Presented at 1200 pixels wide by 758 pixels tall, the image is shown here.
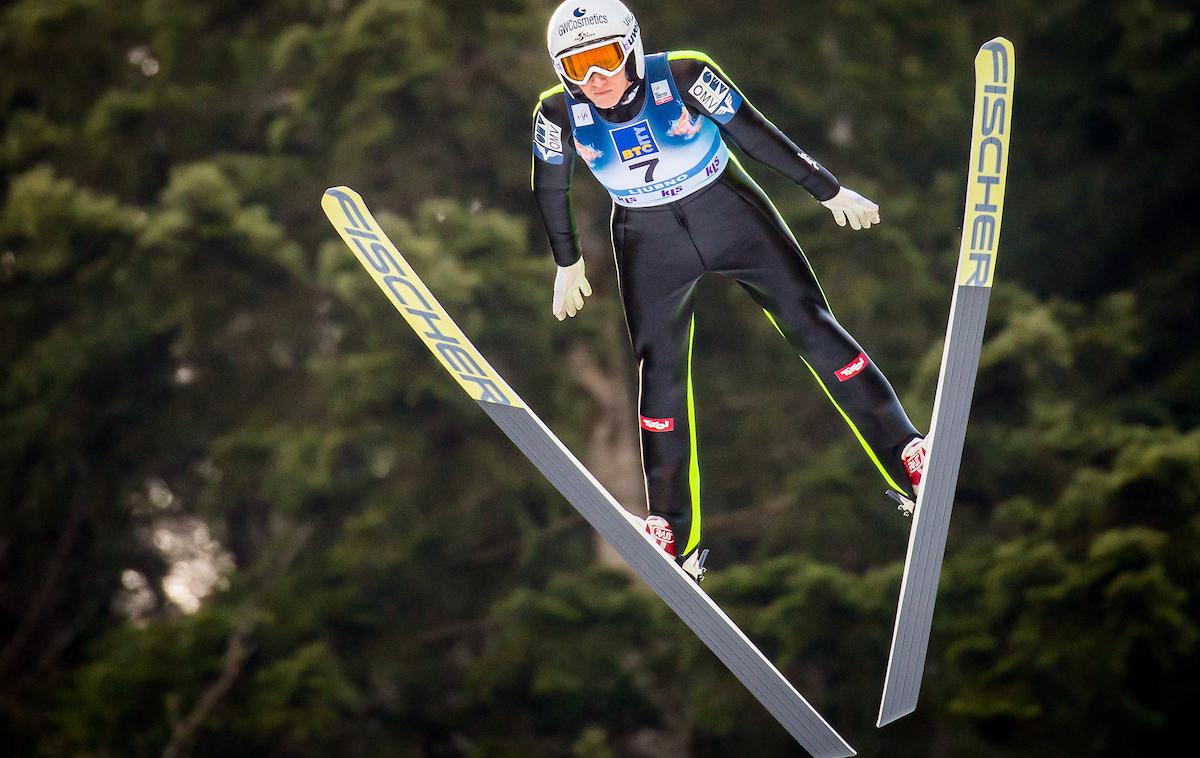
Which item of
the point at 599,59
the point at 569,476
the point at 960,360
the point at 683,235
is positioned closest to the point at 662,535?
the point at 569,476

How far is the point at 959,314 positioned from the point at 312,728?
781 cm

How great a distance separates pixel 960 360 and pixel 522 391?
7283 millimetres

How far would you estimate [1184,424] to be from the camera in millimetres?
12469

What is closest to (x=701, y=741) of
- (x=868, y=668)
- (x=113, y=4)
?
(x=868, y=668)

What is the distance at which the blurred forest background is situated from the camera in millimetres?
11383

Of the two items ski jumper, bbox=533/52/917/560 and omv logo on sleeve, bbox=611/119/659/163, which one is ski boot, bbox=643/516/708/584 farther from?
omv logo on sleeve, bbox=611/119/659/163

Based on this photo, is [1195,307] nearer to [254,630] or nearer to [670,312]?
[254,630]

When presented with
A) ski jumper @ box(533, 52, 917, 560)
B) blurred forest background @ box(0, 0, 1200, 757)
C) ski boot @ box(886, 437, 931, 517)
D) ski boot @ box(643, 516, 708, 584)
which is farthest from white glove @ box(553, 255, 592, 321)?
blurred forest background @ box(0, 0, 1200, 757)

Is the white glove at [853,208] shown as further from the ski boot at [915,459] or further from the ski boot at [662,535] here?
the ski boot at [662,535]

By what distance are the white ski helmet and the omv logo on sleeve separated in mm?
155

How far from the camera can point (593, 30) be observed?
4.72 m

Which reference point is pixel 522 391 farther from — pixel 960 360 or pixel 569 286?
pixel 960 360

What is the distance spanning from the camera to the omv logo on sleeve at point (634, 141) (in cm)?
486

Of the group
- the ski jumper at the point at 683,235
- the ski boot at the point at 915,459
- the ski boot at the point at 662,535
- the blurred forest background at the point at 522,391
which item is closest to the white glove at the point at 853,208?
the ski jumper at the point at 683,235
